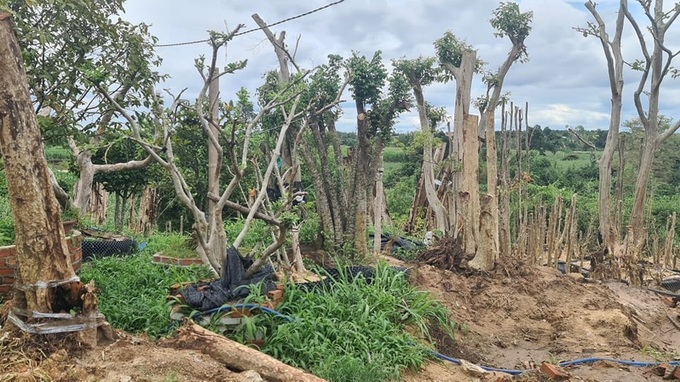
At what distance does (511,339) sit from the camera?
5898mm

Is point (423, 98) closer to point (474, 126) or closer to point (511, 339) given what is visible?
point (474, 126)

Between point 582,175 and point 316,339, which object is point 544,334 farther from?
point 582,175

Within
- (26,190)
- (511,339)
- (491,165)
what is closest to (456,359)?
(511,339)

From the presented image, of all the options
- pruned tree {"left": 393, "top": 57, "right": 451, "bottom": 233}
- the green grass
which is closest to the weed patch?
the green grass

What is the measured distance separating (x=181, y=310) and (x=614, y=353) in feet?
13.4

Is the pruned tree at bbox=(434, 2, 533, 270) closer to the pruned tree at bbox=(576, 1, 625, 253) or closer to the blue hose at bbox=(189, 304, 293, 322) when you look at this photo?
the pruned tree at bbox=(576, 1, 625, 253)

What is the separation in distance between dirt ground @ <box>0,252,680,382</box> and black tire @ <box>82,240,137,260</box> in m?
3.70

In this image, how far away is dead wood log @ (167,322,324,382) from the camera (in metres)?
3.37

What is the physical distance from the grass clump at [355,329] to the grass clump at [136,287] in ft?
3.00

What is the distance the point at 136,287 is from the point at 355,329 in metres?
2.23

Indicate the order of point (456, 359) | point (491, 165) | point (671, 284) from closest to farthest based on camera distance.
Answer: point (456, 359) < point (491, 165) < point (671, 284)

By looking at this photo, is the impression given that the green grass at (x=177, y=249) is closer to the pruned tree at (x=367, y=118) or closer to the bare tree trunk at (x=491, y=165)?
the pruned tree at (x=367, y=118)

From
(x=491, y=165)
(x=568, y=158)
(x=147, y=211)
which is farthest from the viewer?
(x=568, y=158)

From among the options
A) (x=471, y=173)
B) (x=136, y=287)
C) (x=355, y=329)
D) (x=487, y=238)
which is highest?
(x=471, y=173)
